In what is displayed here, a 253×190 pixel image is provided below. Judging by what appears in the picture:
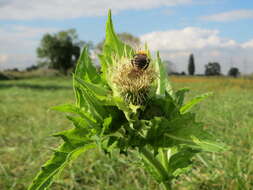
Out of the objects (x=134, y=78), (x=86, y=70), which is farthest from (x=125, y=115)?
(x=86, y=70)

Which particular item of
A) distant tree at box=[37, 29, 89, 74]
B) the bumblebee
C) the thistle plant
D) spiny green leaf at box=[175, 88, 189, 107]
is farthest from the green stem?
distant tree at box=[37, 29, 89, 74]

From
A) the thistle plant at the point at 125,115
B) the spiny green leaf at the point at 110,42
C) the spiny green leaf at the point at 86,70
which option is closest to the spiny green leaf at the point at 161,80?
the thistle plant at the point at 125,115

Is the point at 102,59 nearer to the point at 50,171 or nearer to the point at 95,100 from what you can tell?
the point at 95,100

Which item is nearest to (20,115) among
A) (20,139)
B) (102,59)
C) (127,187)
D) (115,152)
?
(20,139)

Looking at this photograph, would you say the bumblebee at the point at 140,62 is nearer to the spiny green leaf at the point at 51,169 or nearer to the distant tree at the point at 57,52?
the spiny green leaf at the point at 51,169

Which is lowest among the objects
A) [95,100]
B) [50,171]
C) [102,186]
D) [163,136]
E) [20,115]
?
[20,115]
